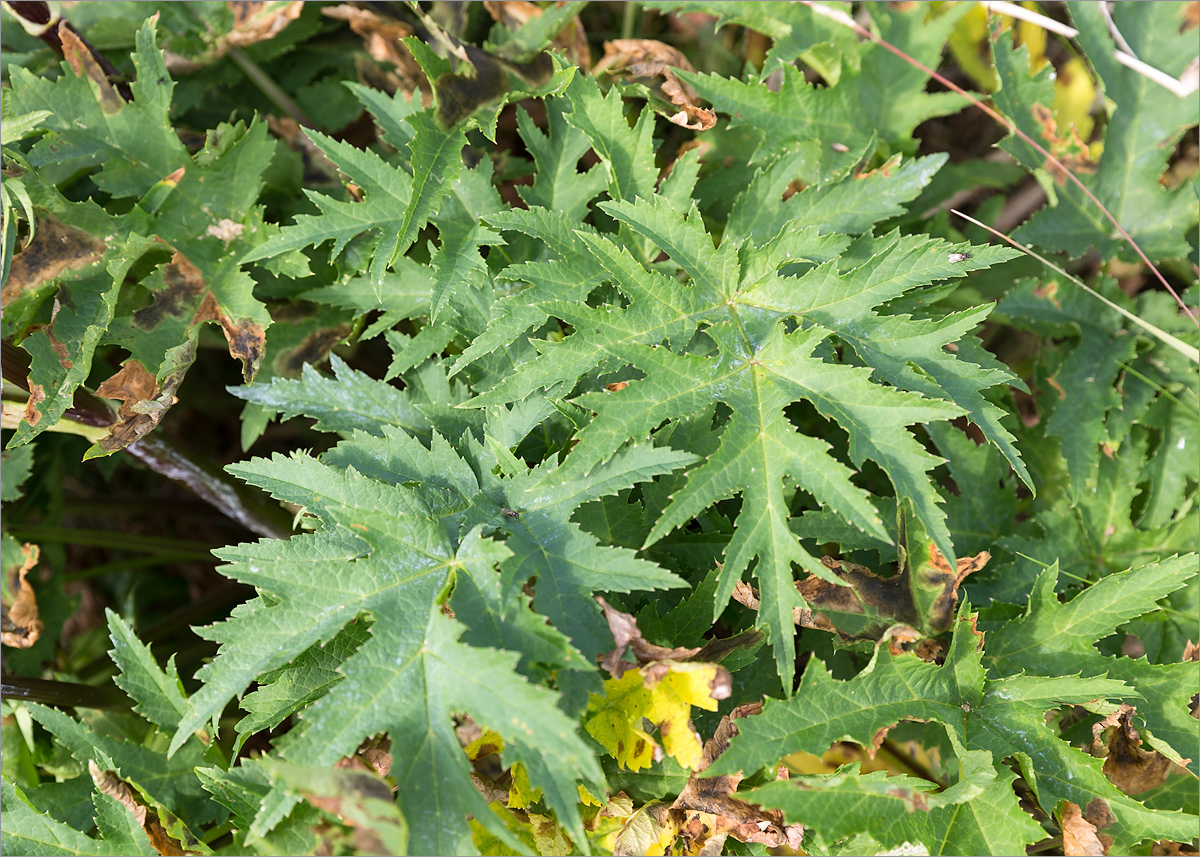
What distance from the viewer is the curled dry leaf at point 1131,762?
1.79 m

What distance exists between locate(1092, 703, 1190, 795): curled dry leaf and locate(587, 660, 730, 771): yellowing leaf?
0.90 metres

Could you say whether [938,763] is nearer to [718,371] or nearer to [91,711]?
[718,371]

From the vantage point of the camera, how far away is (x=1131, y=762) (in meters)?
1.80

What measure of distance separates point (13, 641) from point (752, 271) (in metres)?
2.12

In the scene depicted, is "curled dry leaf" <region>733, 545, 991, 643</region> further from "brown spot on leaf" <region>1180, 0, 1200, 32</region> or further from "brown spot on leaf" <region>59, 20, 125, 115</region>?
"brown spot on leaf" <region>59, 20, 125, 115</region>

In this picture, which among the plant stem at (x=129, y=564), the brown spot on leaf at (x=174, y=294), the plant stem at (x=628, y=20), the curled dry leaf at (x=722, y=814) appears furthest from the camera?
the plant stem at (x=628, y=20)

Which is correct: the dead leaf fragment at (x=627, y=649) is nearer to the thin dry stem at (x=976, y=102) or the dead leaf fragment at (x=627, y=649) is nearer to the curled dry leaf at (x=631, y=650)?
the curled dry leaf at (x=631, y=650)

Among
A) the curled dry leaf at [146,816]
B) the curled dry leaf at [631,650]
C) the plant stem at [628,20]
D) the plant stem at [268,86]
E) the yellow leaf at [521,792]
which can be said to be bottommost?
the curled dry leaf at [146,816]

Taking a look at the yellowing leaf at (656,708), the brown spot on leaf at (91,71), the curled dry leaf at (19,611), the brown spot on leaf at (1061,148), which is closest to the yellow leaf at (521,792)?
the yellowing leaf at (656,708)

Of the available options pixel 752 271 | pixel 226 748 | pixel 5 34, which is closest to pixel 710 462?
pixel 752 271

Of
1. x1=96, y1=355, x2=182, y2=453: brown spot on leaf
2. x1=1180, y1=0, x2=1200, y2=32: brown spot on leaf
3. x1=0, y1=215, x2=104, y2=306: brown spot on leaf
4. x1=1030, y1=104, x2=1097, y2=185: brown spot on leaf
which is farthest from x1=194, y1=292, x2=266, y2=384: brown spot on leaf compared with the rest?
x1=1180, y1=0, x2=1200, y2=32: brown spot on leaf

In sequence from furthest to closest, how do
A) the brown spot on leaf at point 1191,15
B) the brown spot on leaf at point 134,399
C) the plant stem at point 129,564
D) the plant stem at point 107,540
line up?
the plant stem at point 129,564
the plant stem at point 107,540
the brown spot on leaf at point 1191,15
the brown spot on leaf at point 134,399

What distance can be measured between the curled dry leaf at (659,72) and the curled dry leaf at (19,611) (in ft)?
6.65

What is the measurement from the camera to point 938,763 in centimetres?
212
